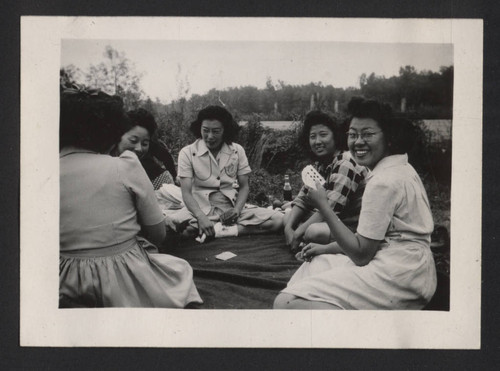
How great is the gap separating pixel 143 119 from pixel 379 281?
37.8 inches

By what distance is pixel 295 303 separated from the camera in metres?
1.75

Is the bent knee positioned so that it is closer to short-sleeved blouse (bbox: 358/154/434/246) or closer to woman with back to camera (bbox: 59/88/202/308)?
short-sleeved blouse (bbox: 358/154/434/246)

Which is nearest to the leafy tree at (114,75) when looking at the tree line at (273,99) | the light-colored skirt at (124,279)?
the tree line at (273,99)

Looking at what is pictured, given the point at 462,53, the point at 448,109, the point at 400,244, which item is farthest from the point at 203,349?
the point at 462,53

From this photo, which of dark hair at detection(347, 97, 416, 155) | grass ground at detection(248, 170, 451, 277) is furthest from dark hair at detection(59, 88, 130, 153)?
dark hair at detection(347, 97, 416, 155)

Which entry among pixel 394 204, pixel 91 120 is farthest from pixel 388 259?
pixel 91 120

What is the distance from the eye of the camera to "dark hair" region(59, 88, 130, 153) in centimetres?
162

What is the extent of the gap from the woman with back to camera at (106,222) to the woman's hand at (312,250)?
394mm

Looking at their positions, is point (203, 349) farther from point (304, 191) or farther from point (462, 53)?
point (462, 53)

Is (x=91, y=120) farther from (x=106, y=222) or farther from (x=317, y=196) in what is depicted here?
(x=317, y=196)

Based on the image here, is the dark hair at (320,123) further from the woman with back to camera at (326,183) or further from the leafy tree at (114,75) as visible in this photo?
the leafy tree at (114,75)

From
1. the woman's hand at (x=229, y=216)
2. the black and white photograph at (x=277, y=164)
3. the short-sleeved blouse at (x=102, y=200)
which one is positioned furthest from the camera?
the woman's hand at (x=229, y=216)

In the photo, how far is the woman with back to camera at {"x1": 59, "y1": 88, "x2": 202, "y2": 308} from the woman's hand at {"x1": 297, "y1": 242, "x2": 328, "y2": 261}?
39 cm

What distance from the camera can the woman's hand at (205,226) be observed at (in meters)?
1.82
